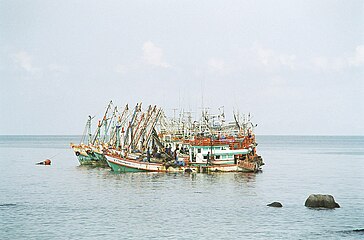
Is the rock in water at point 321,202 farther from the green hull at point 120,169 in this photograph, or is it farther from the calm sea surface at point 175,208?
the green hull at point 120,169

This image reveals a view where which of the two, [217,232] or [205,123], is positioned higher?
[205,123]

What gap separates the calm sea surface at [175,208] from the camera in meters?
43.7

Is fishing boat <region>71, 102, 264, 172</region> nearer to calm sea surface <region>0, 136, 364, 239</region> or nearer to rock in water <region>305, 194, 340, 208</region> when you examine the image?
calm sea surface <region>0, 136, 364, 239</region>

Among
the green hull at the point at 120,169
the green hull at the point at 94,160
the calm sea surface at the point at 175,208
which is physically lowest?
the calm sea surface at the point at 175,208

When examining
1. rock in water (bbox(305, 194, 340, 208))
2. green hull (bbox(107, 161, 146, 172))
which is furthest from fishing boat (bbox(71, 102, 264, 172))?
rock in water (bbox(305, 194, 340, 208))

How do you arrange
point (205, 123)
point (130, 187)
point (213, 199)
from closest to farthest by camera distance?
point (213, 199)
point (130, 187)
point (205, 123)

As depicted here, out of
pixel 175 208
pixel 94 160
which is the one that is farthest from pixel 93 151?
pixel 175 208

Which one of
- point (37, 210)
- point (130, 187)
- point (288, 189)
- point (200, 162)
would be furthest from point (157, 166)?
point (37, 210)

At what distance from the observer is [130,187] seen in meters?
70.9

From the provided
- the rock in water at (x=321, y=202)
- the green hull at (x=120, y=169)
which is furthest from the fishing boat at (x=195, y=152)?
the rock in water at (x=321, y=202)

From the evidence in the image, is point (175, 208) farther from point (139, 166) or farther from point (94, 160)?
point (94, 160)

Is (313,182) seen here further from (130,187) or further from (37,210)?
(37,210)

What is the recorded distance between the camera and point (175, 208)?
2153 inches

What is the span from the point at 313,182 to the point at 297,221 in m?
37.8
